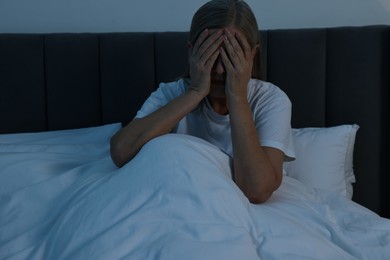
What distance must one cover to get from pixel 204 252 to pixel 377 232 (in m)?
0.51

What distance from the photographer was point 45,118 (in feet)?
5.96

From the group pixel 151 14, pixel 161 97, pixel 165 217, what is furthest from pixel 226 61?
pixel 151 14

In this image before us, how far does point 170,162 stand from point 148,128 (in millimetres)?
284

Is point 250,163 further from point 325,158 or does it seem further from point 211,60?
point 325,158

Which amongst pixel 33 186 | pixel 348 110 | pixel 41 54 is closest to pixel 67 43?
pixel 41 54

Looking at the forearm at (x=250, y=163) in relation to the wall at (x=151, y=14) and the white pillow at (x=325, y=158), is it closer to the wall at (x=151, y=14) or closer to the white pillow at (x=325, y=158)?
the white pillow at (x=325, y=158)

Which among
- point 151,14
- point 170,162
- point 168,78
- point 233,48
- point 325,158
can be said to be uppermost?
point 151,14

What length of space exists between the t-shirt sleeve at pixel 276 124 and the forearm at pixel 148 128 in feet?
0.60

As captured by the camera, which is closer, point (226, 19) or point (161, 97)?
point (226, 19)

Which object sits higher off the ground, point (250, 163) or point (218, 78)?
point (218, 78)

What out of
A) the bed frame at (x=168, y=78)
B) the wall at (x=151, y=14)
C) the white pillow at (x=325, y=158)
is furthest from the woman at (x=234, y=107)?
the wall at (x=151, y=14)

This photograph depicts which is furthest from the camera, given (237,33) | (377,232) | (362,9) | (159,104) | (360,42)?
(362,9)

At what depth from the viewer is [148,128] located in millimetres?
1245

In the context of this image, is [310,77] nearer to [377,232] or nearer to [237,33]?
[237,33]
